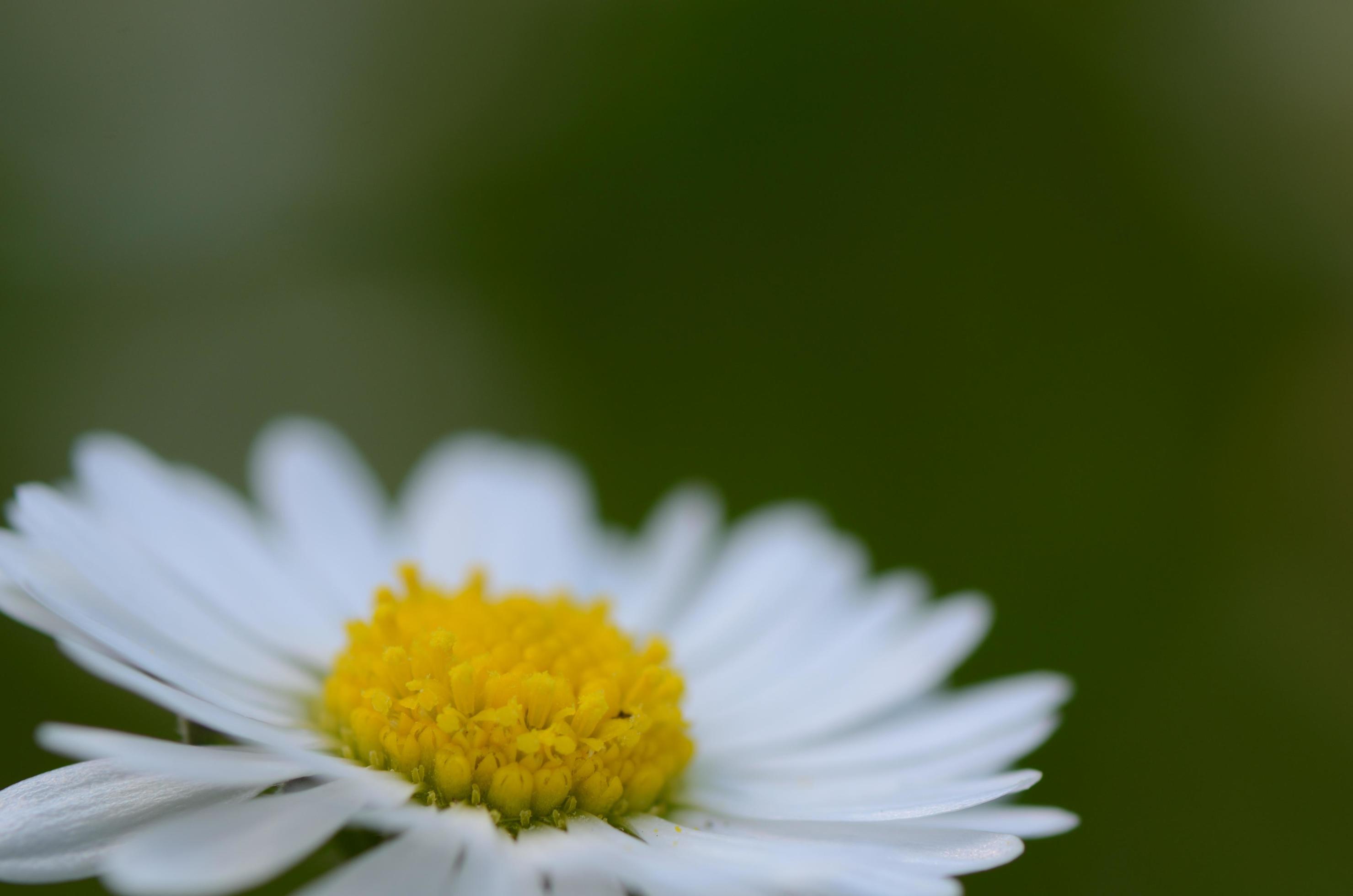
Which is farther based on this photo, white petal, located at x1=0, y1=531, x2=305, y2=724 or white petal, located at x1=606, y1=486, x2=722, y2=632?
white petal, located at x1=606, y1=486, x2=722, y2=632

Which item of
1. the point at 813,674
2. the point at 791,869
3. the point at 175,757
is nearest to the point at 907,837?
the point at 791,869

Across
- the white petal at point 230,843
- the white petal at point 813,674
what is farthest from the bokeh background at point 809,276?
the white petal at point 230,843

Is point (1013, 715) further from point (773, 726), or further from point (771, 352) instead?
point (771, 352)

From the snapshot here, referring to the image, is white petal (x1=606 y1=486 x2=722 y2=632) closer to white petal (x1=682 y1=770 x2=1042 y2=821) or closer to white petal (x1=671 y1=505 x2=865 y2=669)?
white petal (x1=671 y1=505 x2=865 y2=669)

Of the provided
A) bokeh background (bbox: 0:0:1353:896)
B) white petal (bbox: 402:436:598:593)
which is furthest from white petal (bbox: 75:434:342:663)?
bokeh background (bbox: 0:0:1353:896)

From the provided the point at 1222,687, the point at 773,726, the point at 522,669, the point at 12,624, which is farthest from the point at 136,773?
the point at 1222,687

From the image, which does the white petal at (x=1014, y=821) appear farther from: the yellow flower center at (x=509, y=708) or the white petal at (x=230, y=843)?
the white petal at (x=230, y=843)

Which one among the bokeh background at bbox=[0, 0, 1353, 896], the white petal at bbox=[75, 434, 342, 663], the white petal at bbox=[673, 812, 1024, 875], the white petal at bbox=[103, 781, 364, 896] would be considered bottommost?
the white petal at bbox=[103, 781, 364, 896]
